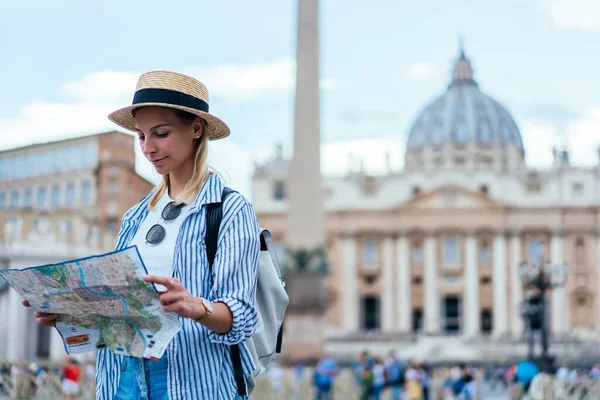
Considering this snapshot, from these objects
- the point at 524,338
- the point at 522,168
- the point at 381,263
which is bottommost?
the point at 524,338

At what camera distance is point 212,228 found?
8.64 ft

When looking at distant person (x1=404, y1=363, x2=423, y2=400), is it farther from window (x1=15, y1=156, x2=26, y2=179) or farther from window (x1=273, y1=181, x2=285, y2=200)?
window (x1=273, y1=181, x2=285, y2=200)

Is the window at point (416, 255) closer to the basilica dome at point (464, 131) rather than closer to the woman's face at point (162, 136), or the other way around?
the basilica dome at point (464, 131)

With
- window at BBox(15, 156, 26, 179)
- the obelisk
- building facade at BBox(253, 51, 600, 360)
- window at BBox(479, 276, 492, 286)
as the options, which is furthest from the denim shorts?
window at BBox(479, 276, 492, 286)

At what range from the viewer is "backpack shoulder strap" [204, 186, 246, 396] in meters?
2.62

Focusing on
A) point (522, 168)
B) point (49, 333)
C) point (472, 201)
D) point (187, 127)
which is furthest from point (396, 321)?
point (187, 127)

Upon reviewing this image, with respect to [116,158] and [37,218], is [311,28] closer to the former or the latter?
[37,218]

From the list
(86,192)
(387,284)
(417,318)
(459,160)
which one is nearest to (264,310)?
(86,192)

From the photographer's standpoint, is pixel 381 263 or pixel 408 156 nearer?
pixel 381 263

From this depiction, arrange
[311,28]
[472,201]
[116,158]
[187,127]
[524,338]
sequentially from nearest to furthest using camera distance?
[187,127]
[116,158]
[311,28]
[524,338]
[472,201]

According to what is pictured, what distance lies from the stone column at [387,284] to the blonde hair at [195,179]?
217 ft

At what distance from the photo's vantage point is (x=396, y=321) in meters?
68.2

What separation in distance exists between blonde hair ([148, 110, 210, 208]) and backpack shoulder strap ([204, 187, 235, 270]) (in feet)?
0.25

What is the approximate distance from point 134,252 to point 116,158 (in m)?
5.25
